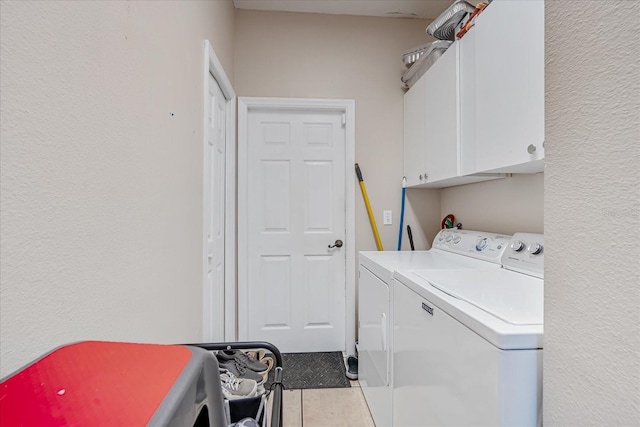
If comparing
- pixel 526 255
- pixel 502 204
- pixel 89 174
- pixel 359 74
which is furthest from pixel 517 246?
pixel 359 74

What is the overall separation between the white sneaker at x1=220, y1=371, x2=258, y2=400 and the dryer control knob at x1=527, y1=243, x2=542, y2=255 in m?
1.27

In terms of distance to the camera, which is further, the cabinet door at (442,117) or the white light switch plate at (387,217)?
the white light switch plate at (387,217)

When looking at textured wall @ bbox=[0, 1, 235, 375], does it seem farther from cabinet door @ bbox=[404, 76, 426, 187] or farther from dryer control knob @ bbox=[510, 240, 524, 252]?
cabinet door @ bbox=[404, 76, 426, 187]

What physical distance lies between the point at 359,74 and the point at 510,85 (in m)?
1.41

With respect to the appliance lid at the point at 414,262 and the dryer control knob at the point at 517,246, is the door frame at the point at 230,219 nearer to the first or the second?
the appliance lid at the point at 414,262

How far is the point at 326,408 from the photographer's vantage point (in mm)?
1823

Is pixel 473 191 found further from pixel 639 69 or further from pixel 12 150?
pixel 12 150

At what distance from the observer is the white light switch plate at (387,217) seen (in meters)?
2.50

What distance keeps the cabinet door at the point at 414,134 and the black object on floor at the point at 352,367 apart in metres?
1.39

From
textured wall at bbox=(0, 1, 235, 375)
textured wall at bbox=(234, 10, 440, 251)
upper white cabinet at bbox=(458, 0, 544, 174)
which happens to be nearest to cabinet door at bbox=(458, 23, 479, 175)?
upper white cabinet at bbox=(458, 0, 544, 174)

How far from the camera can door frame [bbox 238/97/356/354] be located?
2400mm

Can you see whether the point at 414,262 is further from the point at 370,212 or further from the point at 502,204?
the point at 370,212

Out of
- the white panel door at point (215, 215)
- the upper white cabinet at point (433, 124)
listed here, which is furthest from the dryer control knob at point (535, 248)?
the white panel door at point (215, 215)

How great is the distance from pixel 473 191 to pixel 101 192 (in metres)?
2.07
